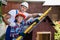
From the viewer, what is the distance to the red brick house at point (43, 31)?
4.06 feet

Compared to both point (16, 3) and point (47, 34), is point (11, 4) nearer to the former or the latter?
point (16, 3)

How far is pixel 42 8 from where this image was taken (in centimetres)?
127

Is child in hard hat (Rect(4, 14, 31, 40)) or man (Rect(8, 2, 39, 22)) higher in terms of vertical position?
man (Rect(8, 2, 39, 22))

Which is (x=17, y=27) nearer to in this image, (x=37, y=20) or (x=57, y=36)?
(x=37, y=20)

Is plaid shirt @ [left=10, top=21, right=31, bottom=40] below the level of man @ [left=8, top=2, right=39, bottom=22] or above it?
below

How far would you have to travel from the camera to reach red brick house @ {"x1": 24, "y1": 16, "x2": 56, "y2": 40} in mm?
1237

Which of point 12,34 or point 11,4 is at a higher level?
point 11,4

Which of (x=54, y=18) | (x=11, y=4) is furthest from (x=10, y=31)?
(x=54, y=18)

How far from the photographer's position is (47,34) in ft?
4.08

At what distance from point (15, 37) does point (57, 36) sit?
0.24 m

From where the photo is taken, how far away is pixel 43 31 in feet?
4.09

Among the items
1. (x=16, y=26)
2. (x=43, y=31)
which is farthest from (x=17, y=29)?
(x=43, y=31)

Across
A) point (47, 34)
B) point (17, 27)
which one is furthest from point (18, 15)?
point (47, 34)

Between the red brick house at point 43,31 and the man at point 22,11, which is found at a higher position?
the man at point 22,11
